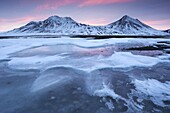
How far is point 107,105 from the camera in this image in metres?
3.81

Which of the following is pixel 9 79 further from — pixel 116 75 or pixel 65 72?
pixel 116 75

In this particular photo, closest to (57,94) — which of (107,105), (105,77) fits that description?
(107,105)

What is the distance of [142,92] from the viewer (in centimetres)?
464

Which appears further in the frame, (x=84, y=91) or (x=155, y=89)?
(x=155, y=89)

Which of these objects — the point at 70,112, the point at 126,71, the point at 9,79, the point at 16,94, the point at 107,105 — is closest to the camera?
the point at 70,112

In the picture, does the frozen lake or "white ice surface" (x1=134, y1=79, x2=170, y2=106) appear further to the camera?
"white ice surface" (x1=134, y1=79, x2=170, y2=106)

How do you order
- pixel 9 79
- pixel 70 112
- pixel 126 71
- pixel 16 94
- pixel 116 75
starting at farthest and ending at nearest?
pixel 126 71 < pixel 116 75 < pixel 9 79 < pixel 16 94 < pixel 70 112

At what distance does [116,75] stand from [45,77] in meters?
2.84

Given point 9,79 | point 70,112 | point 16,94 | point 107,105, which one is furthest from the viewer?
point 9,79

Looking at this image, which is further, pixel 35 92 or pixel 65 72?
pixel 65 72

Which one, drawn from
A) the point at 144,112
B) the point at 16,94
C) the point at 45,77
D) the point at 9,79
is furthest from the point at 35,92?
the point at 144,112

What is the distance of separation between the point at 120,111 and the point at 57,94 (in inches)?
72.9

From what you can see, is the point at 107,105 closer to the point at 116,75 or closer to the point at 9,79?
the point at 116,75

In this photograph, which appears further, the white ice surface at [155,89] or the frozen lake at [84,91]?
the white ice surface at [155,89]
